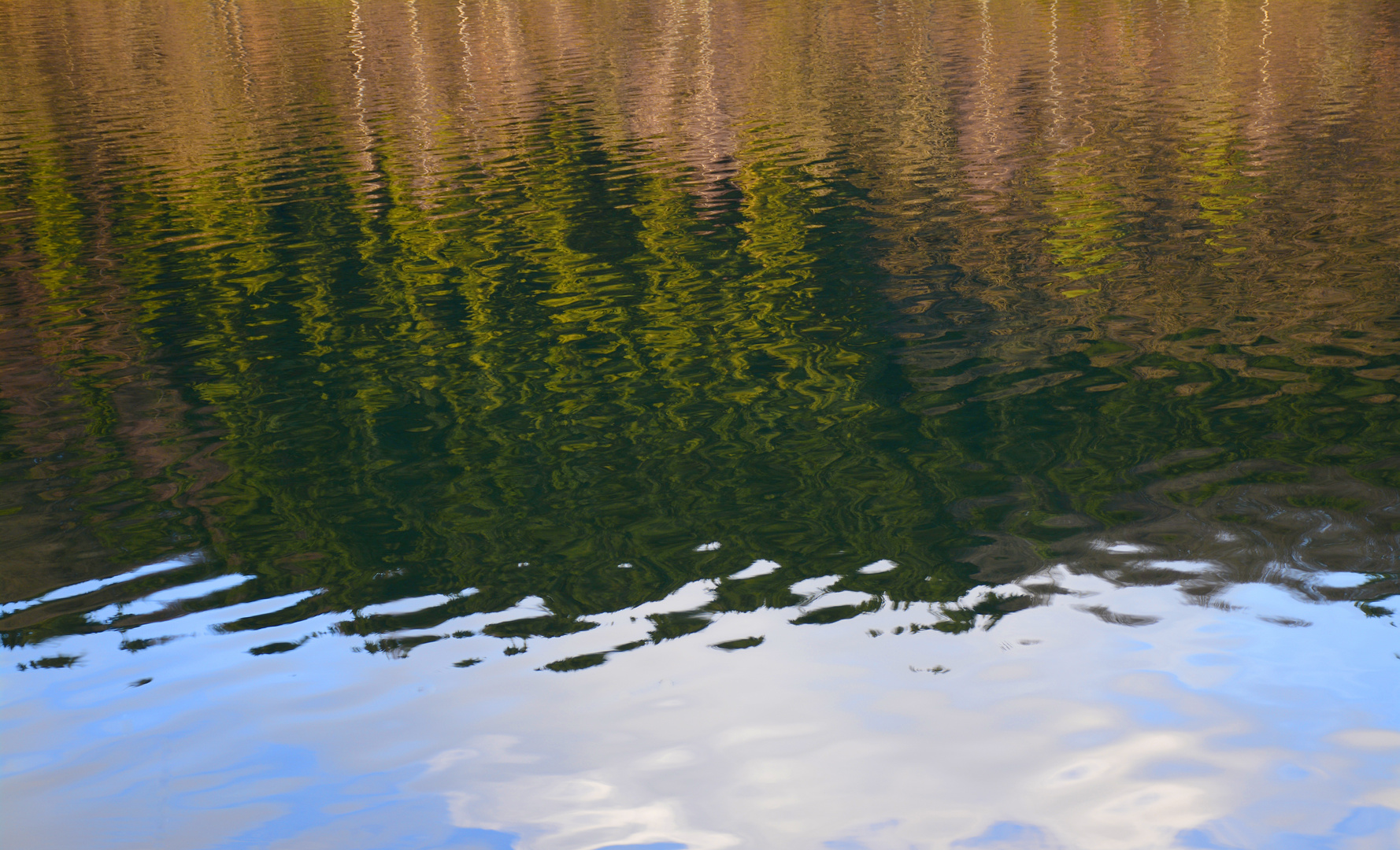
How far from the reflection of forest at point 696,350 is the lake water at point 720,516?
0.09 m

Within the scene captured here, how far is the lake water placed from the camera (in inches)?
311

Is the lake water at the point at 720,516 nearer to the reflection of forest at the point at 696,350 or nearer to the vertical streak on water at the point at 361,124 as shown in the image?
→ the reflection of forest at the point at 696,350

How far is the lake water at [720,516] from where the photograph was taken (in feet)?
26.0

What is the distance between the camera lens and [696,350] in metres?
16.9

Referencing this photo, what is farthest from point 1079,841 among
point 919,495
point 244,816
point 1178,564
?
point 244,816

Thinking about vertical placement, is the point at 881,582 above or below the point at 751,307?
below

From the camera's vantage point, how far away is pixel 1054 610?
31.9ft

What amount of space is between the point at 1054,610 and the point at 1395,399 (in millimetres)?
6924

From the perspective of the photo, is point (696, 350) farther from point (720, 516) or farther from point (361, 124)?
point (361, 124)

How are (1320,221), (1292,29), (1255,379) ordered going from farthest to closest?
(1292,29)
(1320,221)
(1255,379)

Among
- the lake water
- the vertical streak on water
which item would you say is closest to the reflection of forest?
the lake water

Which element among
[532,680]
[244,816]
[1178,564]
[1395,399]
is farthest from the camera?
[1395,399]

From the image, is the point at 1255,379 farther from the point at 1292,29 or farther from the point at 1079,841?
the point at 1292,29

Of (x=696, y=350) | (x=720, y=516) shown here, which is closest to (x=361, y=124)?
(x=696, y=350)
